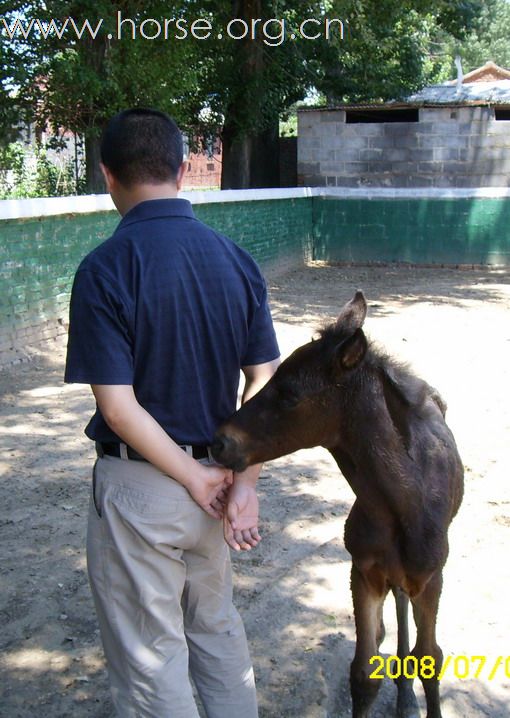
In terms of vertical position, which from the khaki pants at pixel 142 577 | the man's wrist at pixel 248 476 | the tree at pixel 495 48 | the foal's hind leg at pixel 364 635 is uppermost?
the tree at pixel 495 48

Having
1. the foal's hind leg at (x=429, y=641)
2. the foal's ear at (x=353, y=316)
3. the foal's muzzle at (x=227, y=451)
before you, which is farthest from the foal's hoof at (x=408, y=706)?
the foal's ear at (x=353, y=316)

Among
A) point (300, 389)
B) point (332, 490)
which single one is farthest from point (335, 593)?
point (300, 389)

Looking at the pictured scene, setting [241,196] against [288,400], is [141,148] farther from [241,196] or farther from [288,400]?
[241,196]

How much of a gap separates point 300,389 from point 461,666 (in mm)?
1691

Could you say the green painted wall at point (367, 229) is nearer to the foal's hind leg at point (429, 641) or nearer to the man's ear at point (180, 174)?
the foal's hind leg at point (429, 641)

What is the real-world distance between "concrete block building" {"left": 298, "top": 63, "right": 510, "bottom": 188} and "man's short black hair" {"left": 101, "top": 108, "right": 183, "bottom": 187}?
56.0 ft

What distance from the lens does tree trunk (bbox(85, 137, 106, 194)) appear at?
519 inches

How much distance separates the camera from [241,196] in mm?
14992

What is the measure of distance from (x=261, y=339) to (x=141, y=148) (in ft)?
2.29

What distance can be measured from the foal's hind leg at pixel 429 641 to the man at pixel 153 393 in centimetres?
85

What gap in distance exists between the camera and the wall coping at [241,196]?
899 cm

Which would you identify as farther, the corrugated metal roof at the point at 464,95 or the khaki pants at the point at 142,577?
the corrugated metal roof at the point at 464,95

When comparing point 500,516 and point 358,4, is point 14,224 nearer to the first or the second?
point 500,516

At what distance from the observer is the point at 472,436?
21.5 feet
